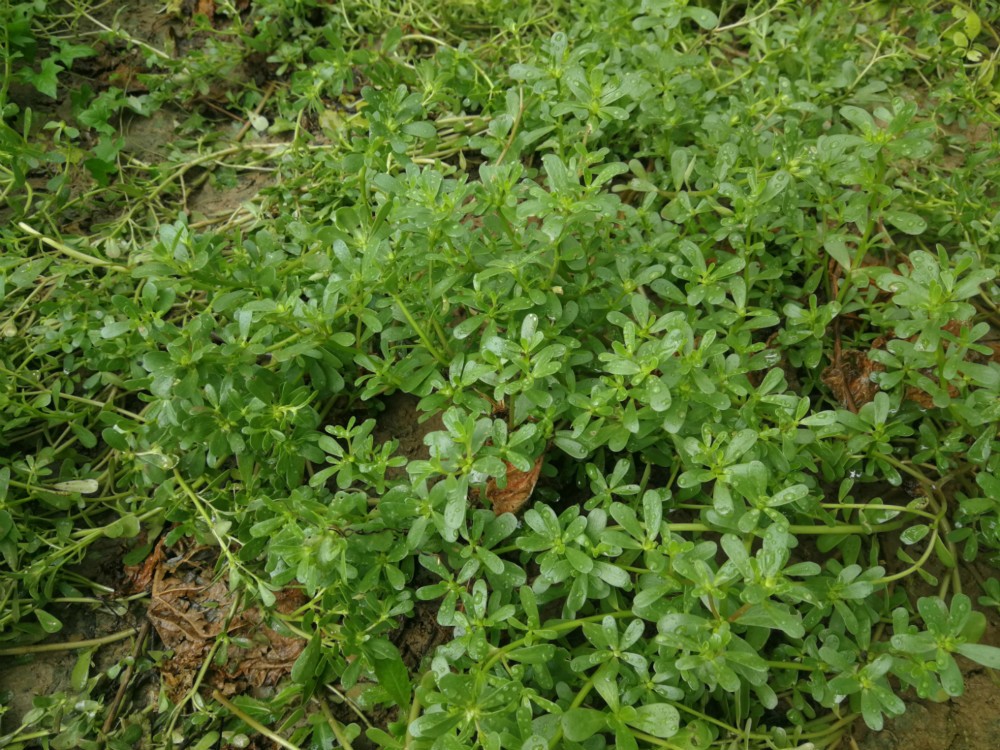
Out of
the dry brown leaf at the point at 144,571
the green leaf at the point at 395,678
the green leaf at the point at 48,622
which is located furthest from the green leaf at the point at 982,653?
the green leaf at the point at 48,622

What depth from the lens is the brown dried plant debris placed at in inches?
81.0

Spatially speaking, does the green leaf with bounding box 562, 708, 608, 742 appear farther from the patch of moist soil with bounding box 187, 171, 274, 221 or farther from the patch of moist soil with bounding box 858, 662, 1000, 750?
the patch of moist soil with bounding box 187, 171, 274, 221

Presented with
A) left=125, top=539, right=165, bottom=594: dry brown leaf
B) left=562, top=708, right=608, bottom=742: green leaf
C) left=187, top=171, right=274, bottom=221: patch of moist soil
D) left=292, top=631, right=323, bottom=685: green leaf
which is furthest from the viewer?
left=187, top=171, right=274, bottom=221: patch of moist soil

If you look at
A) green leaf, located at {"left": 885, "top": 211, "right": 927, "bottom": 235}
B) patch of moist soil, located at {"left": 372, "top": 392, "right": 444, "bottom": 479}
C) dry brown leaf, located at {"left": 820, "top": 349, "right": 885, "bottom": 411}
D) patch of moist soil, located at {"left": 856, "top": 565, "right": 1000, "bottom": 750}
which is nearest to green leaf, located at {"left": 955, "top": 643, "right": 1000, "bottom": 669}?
patch of moist soil, located at {"left": 856, "top": 565, "right": 1000, "bottom": 750}

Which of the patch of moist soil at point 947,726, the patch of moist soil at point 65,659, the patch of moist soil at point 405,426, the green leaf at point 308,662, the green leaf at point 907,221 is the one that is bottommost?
the patch of moist soil at point 65,659

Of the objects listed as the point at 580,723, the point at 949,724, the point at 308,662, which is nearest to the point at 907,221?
the point at 949,724

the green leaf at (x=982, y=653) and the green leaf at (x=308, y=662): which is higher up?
the green leaf at (x=982, y=653)

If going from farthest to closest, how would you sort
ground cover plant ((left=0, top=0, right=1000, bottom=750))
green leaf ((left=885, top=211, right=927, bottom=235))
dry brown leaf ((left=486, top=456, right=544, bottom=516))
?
green leaf ((left=885, top=211, right=927, bottom=235)), dry brown leaf ((left=486, top=456, right=544, bottom=516)), ground cover plant ((left=0, top=0, right=1000, bottom=750))

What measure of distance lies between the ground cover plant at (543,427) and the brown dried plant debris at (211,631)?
11 mm

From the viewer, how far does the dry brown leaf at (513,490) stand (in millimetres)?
2006

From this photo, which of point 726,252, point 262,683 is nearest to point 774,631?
point 726,252

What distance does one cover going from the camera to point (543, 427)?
1.90 metres

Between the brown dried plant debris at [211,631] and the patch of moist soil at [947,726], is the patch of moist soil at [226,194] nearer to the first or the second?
the brown dried plant debris at [211,631]

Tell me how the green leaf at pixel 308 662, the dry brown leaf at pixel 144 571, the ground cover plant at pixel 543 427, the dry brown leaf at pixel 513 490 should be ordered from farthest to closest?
1. the dry brown leaf at pixel 144 571
2. the dry brown leaf at pixel 513 490
3. the green leaf at pixel 308 662
4. the ground cover plant at pixel 543 427
